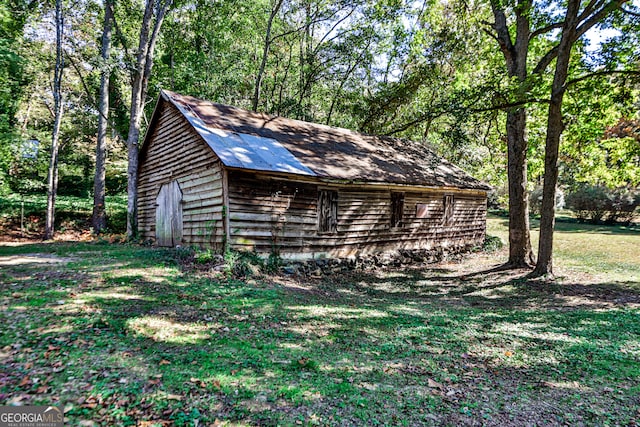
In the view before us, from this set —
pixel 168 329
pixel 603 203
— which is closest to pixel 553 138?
pixel 168 329

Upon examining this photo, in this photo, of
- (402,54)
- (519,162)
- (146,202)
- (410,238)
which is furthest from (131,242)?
(402,54)

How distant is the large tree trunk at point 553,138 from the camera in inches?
380

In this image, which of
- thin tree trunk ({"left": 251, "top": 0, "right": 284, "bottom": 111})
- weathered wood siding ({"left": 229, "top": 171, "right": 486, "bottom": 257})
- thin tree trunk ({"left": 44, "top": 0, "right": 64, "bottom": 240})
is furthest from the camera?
thin tree trunk ({"left": 251, "top": 0, "right": 284, "bottom": 111})

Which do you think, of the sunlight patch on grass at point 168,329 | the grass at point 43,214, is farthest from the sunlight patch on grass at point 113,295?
the grass at point 43,214

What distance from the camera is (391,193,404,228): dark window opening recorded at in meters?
14.5

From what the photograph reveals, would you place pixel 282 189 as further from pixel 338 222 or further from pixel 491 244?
pixel 491 244

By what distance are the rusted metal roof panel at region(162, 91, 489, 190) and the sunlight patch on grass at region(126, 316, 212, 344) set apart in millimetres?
5038

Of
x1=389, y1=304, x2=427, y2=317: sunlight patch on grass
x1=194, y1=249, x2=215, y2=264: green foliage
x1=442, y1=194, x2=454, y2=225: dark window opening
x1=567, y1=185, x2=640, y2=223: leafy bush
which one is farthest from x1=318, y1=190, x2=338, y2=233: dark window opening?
x1=567, y1=185, x2=640, y2=223: leafy bush

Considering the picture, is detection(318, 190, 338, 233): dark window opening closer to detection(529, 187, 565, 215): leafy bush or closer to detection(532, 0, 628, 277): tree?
detection(532, 0, 628, 277): tree

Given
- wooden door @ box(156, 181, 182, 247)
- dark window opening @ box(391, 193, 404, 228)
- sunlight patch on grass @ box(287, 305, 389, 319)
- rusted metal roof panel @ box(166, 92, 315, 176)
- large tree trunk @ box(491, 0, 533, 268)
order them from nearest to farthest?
1. sunlight patch on grass @ box(287, 305, 389, 319)
2. rusted metal roof panel @ box(166, 92, 315, 176)
3. large tree trunk @ box(491, 0, 533, 268)
4. wooden door @ box(156, 181, 182, 247)
5. dark window opening @ box(391, 193, 404, 228)

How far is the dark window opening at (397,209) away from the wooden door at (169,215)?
28.2ft

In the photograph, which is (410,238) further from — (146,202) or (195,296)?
(146,202)

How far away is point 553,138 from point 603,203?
22365 millimetres

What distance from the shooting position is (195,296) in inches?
282
